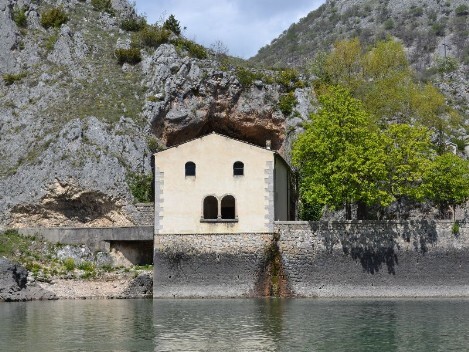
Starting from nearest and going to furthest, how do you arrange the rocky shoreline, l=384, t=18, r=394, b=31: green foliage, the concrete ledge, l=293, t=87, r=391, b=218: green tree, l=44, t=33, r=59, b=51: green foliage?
the rocky shoreline → l=293, t=87, r=391, b=218: green tree → the concrete ledge → l=44, t=33, r=59, b=51: green foliage → l=384, t=18, r=394, b=31: green foliage

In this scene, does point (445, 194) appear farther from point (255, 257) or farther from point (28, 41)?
point (28, 41)

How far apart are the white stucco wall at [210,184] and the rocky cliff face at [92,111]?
26.2ft

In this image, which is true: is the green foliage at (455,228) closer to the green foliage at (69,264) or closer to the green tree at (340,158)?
the green tree at (340,158)

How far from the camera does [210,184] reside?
48625 mm

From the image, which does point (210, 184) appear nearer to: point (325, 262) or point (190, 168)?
point (190, 168)

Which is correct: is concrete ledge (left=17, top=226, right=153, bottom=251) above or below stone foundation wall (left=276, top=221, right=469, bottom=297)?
above

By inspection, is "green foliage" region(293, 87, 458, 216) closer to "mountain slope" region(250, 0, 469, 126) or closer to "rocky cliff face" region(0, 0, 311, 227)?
"rocky cliff face" region(0, 0, 311, 227)

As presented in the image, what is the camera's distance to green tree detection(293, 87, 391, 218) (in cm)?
4778

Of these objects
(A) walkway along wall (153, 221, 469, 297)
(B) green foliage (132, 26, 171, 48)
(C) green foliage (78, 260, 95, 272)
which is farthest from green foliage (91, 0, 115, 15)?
(A) walkway along wall (153, 221, 469, 297)

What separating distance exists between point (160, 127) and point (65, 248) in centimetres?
1641

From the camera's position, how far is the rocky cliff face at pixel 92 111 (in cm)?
5600

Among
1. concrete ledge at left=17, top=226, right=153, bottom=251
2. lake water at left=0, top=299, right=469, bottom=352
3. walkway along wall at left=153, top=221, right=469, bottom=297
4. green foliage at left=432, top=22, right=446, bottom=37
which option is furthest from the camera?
green foliage at left=432, top=22, right=446, bottom=37

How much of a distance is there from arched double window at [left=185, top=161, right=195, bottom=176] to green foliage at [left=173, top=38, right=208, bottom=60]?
20926 mm

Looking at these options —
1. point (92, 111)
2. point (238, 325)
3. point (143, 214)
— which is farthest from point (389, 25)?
point (238, 325)
